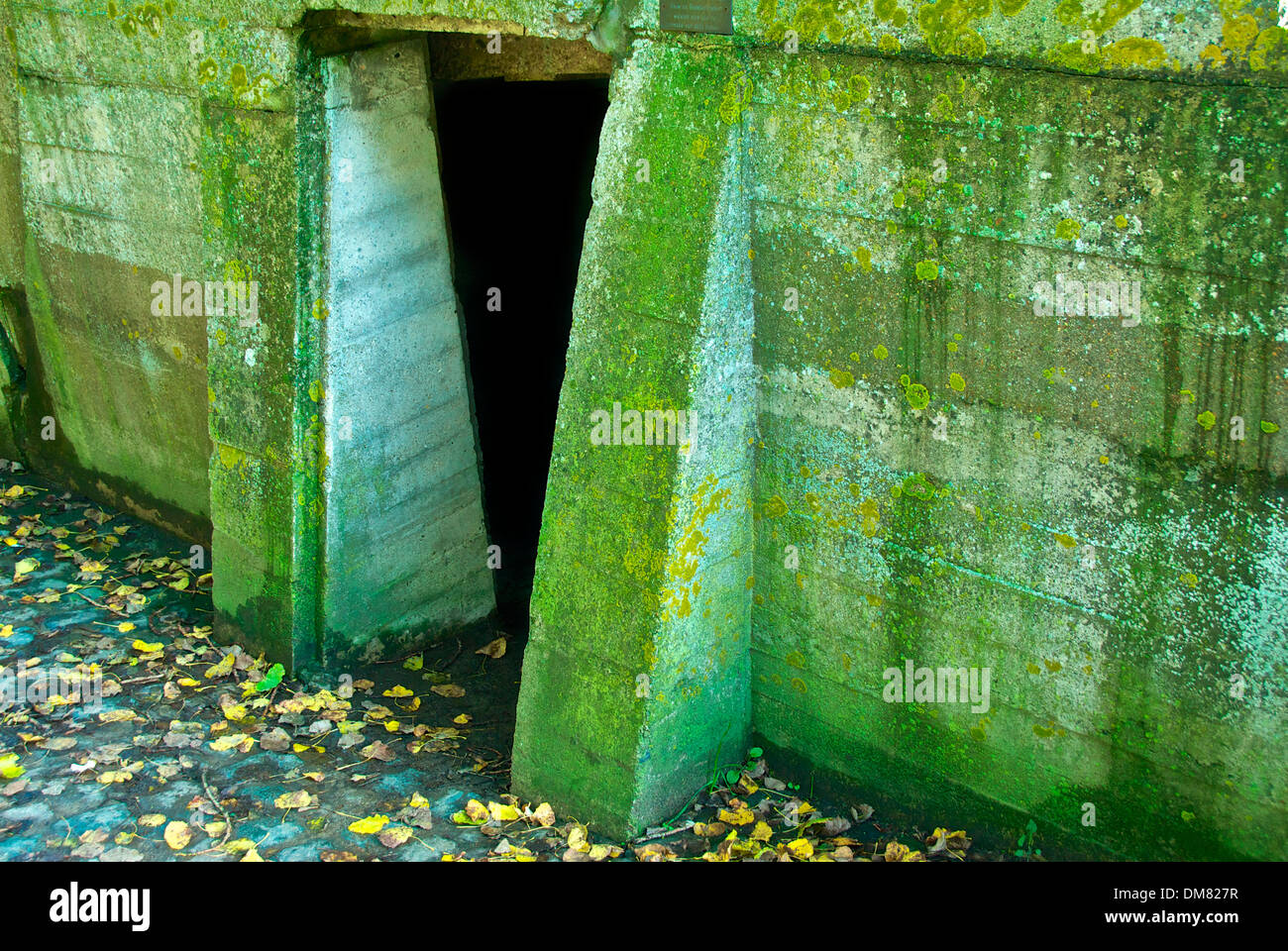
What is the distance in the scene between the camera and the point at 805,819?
496cm

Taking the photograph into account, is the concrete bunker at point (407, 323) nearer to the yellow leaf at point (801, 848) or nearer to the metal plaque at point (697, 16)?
the metal plaque at point (697, 16)

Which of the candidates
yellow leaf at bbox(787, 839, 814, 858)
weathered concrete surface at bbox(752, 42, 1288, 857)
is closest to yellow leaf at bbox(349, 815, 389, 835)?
yellow leaf at bbox(787, 839, 814, 858)

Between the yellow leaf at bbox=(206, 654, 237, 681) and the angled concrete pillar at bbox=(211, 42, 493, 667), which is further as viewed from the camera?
the yellow leaf at bbox=(206, 654, 237, 681)

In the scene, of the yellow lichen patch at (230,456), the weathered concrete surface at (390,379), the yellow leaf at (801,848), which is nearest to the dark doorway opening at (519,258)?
the weathered concrete surface at (390,379)

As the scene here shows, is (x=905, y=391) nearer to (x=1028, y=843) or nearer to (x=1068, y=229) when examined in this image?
(x=1068, y=229)

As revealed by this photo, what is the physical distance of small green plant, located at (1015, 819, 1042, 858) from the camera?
14.7 ft

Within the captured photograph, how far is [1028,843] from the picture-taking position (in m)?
4.51

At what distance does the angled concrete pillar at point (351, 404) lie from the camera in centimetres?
582

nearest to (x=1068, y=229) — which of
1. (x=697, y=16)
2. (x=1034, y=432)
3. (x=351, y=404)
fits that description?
(x=1034, y=432)

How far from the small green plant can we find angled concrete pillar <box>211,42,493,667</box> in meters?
3.29

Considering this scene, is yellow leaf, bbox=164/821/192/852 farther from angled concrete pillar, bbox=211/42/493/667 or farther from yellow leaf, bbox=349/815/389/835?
angled concrete pillar, bbox=211/42/493/667

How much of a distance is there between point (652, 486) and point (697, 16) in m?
1.66

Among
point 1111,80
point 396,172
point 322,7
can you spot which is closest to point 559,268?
point 396,172

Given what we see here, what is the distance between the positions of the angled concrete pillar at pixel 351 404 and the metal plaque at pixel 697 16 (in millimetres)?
1960
